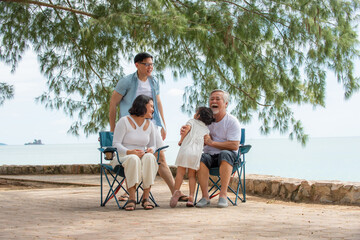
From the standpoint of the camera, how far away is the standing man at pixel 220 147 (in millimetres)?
4051

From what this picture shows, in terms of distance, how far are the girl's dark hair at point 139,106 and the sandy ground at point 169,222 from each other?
740 mm

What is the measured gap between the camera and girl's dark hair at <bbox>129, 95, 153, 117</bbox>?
4.01 metres

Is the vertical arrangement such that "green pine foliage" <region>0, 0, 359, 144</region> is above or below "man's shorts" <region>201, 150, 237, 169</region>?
above

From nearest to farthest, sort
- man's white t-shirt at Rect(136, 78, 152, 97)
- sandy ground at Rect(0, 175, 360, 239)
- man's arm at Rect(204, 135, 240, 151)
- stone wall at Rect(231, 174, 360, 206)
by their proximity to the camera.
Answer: sandy ground at Rect(0, 175, 360, 239) < man's arm at Rect(204, 135, 240, 151) < man's white t-shirt at Rect(136, 78, 152, 97) < stone wall at Rect(231, 174, 360, 206)

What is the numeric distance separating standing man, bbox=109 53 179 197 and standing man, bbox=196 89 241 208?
0.30m

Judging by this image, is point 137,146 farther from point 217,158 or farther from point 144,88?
point 217,158

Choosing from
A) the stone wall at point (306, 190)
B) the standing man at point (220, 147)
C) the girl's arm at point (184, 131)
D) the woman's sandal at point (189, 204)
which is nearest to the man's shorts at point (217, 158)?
the standing man at point (220, 147)

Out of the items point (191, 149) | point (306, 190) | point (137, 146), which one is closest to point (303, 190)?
point (306, 190)

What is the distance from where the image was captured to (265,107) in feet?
21.8

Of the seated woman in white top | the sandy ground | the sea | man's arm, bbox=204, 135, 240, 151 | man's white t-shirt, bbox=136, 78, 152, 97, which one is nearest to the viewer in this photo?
the sandy ground

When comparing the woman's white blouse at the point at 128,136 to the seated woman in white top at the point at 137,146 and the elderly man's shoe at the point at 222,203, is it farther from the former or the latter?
the elderly man's shoe at the point at 222,203

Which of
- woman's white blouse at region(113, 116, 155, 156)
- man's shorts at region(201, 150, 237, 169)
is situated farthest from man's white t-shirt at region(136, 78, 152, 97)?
man's shorts at region(201, 150, 237, 169)

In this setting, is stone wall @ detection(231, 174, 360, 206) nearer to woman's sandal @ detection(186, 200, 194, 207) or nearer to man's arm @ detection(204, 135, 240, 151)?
man's arm @ detection(204, 135, 240, 151)

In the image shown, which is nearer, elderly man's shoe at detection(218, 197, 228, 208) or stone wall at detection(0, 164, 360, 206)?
elderly man's shoe at detection(218, 197, 228, 208)
